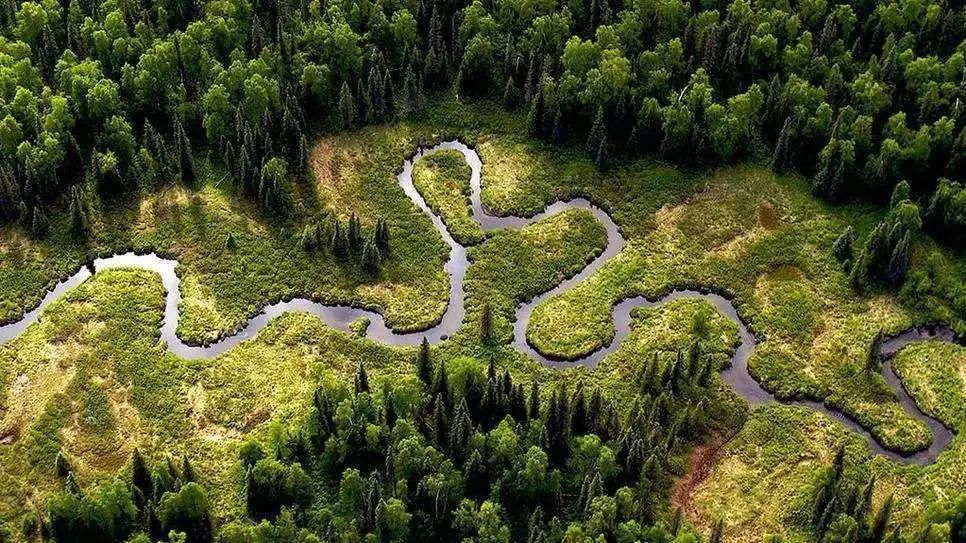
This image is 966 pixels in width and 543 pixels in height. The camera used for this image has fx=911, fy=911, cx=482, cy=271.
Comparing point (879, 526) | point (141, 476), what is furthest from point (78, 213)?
point (879, 526)

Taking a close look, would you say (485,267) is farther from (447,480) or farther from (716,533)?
(716,533)

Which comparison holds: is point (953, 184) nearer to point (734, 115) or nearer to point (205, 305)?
point (734, 115)

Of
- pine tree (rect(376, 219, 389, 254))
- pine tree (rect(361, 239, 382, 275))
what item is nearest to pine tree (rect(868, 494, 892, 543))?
pine tree (rect(361, 239, 382, 275))

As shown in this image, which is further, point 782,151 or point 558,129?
point 558,129

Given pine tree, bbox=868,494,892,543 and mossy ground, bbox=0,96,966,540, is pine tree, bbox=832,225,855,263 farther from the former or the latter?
pine tree, bbox=868,494,892,543

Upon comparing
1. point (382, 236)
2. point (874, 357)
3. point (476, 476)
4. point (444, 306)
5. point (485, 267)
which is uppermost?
point (382, 236)

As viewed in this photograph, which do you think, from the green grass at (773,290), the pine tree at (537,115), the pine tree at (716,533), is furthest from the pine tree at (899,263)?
the pine tree at (537,115)
